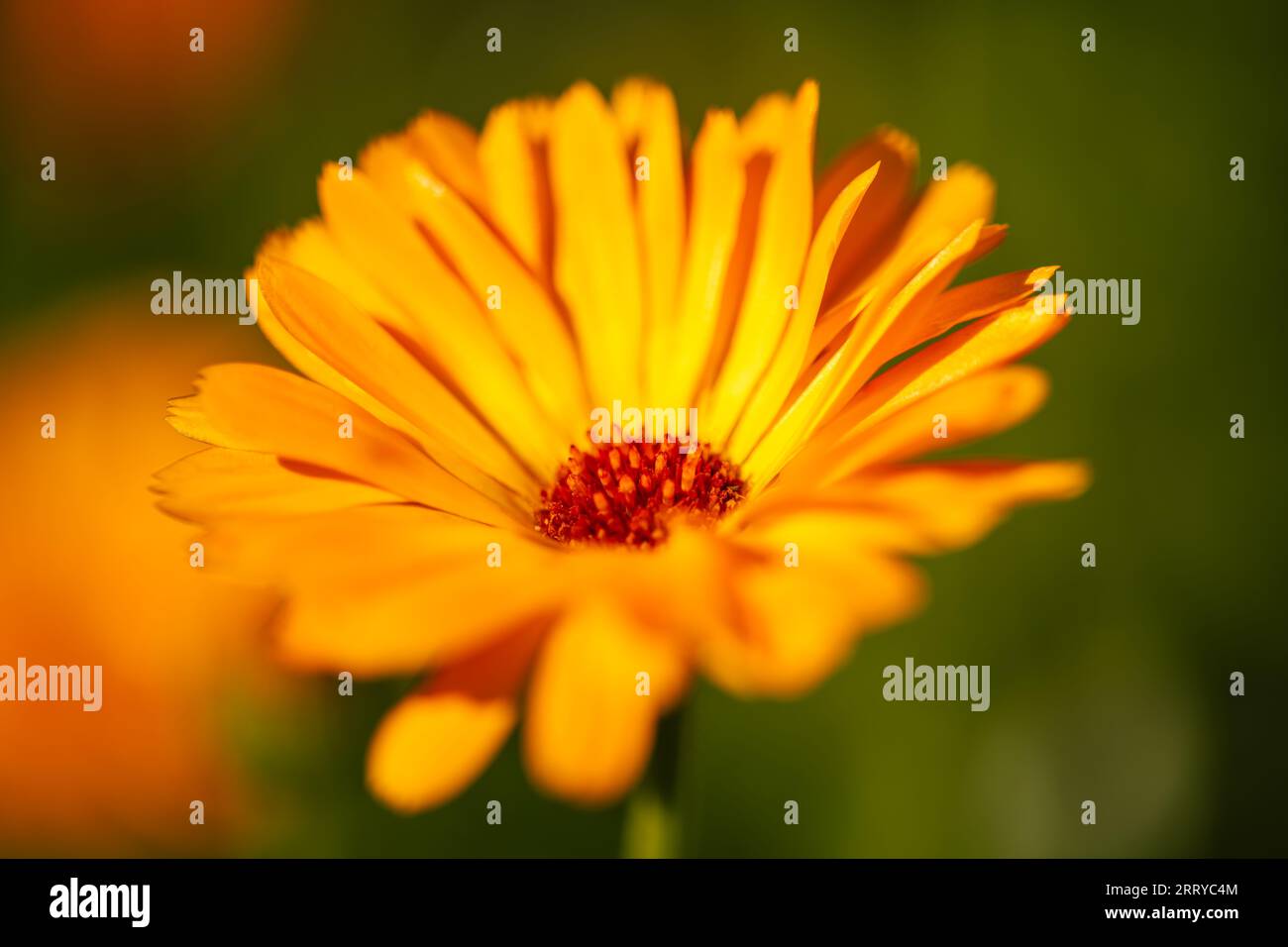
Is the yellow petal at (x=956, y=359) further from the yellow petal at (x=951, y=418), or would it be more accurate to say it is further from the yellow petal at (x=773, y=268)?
the yellow petal at (x=773, y=268)

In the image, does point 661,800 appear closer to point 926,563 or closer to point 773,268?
point 773,268

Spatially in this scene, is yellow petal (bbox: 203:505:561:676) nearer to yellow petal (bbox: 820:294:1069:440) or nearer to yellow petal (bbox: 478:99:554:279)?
yellow petal (bbox: 820:294:1069:440)

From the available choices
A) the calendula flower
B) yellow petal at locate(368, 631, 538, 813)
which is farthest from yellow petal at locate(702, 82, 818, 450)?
yellow petal at locate(368, 631, 538, 813)

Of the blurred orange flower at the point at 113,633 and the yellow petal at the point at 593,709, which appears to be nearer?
the yellow petal at the point at 593,709

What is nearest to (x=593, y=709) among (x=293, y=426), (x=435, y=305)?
(x=293, y=426)

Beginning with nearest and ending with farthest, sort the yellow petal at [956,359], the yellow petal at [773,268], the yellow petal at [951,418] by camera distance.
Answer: the yellow petal at [951,418]
the yellow petal at [956,359]
the yellow petal at [773,268]

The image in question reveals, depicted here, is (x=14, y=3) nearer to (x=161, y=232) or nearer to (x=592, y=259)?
(x=161, y=232)

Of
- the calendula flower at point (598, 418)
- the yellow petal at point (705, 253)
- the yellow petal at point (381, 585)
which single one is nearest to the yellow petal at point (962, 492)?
the calendula flower at point (598, 418)
